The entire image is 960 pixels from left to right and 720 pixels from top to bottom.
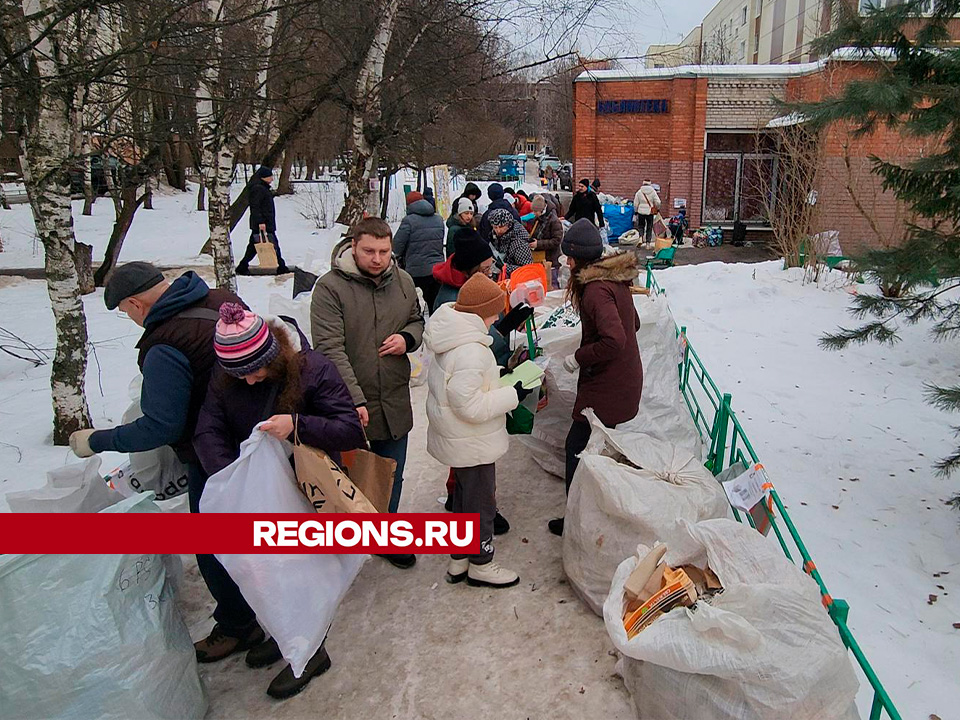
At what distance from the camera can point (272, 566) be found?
6.64ft

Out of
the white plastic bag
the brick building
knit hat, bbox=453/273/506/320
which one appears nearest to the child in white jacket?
knit hat, bbox=453/273/506/320

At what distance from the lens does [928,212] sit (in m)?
3.75

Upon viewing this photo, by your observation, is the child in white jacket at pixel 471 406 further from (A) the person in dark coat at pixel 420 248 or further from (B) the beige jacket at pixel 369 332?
(A) the person in dark coat at pixel 420 248

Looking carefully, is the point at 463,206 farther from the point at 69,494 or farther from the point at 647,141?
the point at 647,141

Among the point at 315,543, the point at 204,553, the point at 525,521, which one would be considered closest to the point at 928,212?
the point at 525,521

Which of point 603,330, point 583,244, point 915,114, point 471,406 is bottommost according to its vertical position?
point 471,406

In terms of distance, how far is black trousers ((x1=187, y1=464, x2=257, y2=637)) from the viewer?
2.41 metres

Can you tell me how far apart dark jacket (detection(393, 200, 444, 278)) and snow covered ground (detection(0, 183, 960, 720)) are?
1372 mm

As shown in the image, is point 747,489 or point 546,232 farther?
point 546,232

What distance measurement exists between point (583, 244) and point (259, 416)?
172 centimetres

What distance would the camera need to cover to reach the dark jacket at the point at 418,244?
6.06 meters

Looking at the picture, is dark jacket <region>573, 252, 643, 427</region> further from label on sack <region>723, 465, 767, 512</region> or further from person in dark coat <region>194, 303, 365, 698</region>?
person in dark coat <region>194, 303, 365, 698</region>

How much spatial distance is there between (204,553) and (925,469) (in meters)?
4.67

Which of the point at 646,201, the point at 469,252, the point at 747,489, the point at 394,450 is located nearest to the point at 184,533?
the point at 394,450
